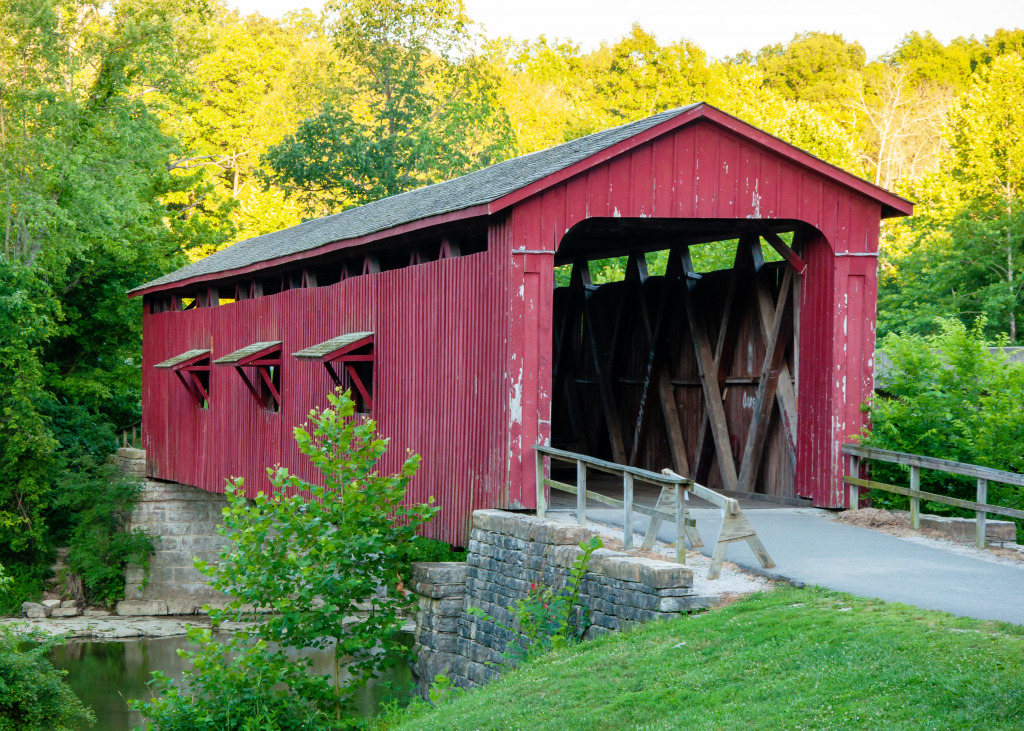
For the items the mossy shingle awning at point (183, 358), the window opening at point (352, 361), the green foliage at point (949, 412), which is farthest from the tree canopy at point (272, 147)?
the green foliage at point (949, 412)

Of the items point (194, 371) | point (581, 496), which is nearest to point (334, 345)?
point (581, 496)

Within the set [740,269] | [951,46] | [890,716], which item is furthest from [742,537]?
[951,46]

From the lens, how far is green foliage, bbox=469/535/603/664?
369 inches

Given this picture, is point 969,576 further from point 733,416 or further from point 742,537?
point 733,416

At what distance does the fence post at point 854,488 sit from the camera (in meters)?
12.3

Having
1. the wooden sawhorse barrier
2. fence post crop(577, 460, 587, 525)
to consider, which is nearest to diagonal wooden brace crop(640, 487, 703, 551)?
the wooden sawhorse barrier

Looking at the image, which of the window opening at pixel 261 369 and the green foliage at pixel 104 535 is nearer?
the window opening at pixel 261 369

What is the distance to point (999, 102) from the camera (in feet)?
89.9

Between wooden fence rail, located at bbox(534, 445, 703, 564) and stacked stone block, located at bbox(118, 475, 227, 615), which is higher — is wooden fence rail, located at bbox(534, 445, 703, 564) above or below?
above

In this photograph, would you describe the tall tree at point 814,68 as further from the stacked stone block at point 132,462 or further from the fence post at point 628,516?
→ the fence post at point 628,516

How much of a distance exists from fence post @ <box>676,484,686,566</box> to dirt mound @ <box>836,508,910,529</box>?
330 centimetres

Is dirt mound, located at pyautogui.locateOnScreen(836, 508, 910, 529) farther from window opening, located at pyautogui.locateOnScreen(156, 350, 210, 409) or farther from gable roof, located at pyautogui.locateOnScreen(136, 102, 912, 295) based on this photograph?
window opening, located at pyautogui.locateOnScreen(156, 350, 210, 409)

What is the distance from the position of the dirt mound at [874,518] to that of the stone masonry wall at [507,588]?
3125 mm

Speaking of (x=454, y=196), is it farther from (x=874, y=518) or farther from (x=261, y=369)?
(x=874, y=518)
